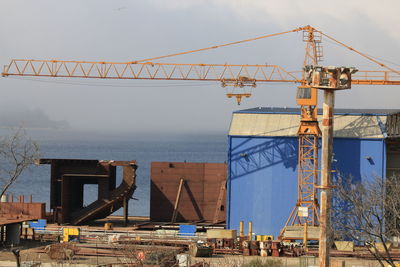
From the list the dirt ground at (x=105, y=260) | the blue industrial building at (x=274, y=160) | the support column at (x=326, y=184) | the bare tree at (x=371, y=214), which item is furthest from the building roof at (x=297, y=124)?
the support column at (x=326, y=184)

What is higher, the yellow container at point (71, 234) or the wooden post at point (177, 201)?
the wooden post at point (177, 201)

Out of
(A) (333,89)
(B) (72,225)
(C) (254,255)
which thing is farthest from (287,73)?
(A) (333,89)

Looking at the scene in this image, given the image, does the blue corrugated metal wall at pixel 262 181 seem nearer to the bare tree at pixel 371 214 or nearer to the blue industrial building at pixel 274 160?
the blue industrial building at pixel 274 160

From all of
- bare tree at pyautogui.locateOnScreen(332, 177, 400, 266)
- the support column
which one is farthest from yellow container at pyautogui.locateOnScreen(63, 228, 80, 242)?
the support column

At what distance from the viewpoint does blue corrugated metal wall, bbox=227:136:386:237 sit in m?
57.6

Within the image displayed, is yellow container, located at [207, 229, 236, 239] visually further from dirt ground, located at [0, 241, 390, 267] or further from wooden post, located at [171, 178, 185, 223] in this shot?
wooden post, located at [171, 178, 185, 223]

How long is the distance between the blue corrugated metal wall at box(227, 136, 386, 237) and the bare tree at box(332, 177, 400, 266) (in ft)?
13.2

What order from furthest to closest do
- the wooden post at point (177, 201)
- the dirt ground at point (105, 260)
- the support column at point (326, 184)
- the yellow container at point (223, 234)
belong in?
the wooden post at point (177, 201) → the yellow container at point (223, 234) → the dirt ground at point (105, 260) → the support column at point (326, 184)

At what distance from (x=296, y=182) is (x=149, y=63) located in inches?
1149

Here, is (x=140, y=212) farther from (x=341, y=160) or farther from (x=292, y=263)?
(x=292, y=263)

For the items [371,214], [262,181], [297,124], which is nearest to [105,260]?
[262,181]

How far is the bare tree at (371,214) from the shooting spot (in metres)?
37.8

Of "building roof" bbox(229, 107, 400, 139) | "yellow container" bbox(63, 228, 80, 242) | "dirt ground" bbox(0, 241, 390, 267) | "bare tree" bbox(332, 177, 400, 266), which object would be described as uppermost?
"building roof" bbox(229, 107, 400, 139)

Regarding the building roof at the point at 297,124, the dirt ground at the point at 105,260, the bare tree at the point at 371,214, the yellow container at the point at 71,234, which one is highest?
the building roof at the point at 297,124
